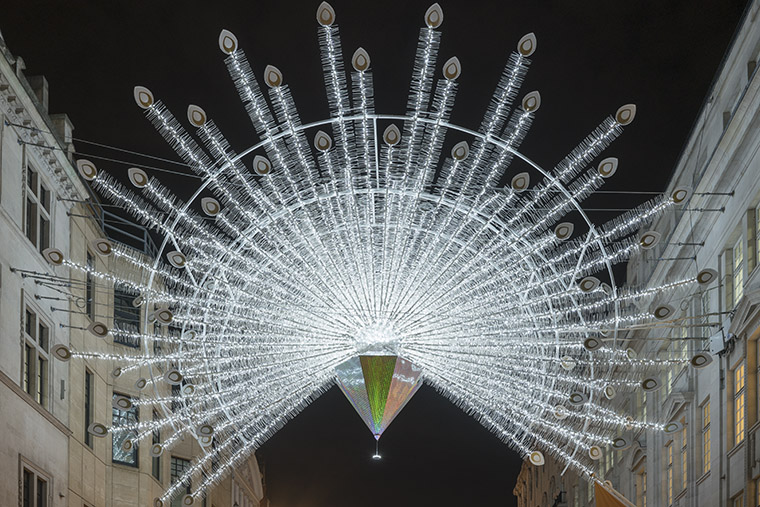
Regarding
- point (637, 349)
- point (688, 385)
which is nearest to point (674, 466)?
point (688, 385)

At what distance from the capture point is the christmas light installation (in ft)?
68.8

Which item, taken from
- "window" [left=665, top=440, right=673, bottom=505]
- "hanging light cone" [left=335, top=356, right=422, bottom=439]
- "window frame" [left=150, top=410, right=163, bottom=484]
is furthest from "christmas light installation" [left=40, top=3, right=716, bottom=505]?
"window frame" [left=150, top=410, right=163, bottom=484]

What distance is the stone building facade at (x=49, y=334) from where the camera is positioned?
3086 centimetres

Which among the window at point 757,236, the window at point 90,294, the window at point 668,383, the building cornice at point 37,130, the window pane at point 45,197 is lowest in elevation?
the window at point 668,383

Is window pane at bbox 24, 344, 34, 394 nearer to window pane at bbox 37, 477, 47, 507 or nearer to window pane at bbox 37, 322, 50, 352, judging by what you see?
window pane at bbox 37, 322, 50, 352

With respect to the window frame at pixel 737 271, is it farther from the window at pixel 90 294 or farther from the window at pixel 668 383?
the window at pixel 90 294

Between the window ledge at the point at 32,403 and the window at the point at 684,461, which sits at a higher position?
the window ledge at the point at 32,403

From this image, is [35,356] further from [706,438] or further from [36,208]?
[706,438]

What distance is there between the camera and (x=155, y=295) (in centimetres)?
2375

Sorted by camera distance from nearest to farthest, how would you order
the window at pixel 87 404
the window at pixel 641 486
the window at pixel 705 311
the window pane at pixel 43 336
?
1. the window at pixel 705 311
2. the window pane at pixel 43 336
3. the window at pixel 87 404
4. the window at pixel 641 486

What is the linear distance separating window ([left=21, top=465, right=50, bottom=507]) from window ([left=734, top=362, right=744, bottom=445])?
55.1 ft

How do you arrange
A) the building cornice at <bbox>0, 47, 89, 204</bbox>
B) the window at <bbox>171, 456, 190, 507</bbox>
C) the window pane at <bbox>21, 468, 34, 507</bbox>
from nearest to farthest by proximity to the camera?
the building cornice at <bbox>0, 47, 89, 204</bbox> → the window pane at <bbox>21, 468, 34, 507</bbox> → the window at <bbox>171, 456, 190, 507</bbox>

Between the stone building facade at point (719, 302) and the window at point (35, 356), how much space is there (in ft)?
49.5

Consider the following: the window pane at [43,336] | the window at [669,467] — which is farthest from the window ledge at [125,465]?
the window at [669,467]
